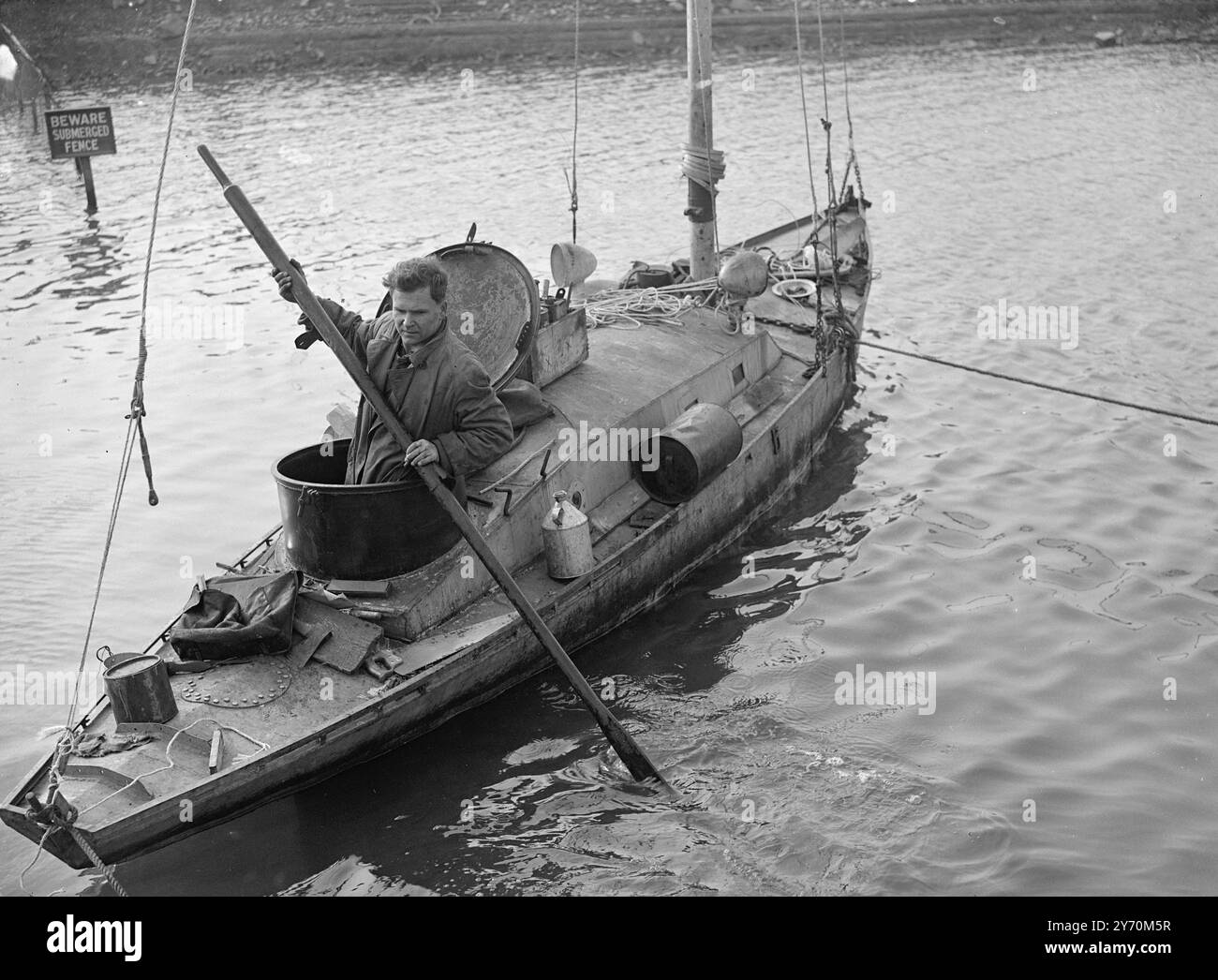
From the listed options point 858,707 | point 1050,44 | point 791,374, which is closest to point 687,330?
point 791,374

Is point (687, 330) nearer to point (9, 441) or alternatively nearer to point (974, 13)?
point (9, 441)

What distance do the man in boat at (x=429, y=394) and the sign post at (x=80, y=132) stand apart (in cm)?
1707

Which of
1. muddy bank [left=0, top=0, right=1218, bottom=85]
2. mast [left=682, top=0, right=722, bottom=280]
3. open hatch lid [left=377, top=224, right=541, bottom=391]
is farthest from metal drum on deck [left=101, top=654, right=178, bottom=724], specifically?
muddy bank [left=0, top=0, right=1218, bottom=85]

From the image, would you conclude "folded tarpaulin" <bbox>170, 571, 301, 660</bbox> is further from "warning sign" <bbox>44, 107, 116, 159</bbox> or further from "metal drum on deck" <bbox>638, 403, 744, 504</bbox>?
"warning sign" <bbox>44, 107, 116, 159</bbox>

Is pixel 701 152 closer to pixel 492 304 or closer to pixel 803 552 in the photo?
pixel 492 304

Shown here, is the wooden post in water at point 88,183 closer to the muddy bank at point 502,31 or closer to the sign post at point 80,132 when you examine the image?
the sign post at point 80,132

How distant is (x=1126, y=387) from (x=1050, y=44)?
26235 mm

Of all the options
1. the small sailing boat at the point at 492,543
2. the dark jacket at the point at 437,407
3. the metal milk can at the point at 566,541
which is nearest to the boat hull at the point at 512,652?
the small sailing boat at the point at 492,543

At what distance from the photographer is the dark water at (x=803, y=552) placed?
7.25 m

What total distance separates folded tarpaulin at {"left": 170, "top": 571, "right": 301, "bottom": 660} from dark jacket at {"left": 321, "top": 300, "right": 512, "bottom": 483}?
91 cm

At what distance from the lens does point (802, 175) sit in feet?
78.8

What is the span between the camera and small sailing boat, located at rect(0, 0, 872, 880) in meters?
6.60

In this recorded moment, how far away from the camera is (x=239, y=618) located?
7527 mm
